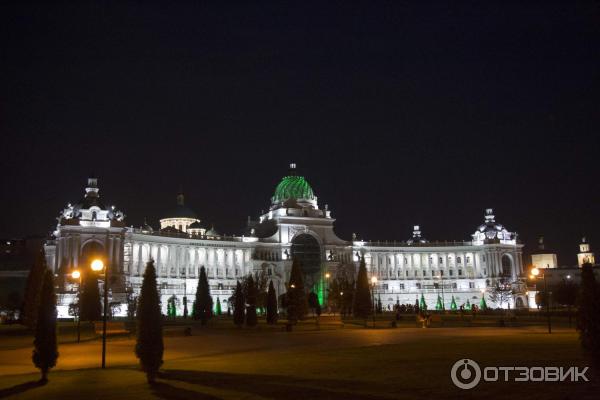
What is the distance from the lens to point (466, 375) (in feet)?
59.4

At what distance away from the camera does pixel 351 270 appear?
11756cm

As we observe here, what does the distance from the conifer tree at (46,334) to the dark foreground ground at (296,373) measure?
61cm

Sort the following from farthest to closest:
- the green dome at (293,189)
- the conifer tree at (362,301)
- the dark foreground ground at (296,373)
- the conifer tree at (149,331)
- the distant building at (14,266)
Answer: the green dome at (293,189)
the distant building at (14,266)
the conifer tree at (362,301)
the conifer tree at (149,331)
the dark foreground ground at (296,373)

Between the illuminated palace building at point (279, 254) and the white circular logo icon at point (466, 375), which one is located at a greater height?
the illuminated palace building at point (279, 254)

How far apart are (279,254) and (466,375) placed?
97430mm

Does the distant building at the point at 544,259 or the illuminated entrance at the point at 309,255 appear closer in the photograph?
the illuminated entrance at the point at 309,255

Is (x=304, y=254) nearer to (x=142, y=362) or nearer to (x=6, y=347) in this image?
(x=6, y=347)

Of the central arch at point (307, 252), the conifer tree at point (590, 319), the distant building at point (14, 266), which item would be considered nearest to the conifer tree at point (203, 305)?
the distant building at point (14, 266)

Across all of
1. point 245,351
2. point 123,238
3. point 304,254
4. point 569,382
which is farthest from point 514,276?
point 569,382

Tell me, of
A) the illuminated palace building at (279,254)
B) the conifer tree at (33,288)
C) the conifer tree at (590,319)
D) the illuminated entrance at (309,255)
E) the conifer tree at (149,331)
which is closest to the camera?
the conifer tree at (590,319)

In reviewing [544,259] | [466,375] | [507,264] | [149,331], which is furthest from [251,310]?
[544,259]

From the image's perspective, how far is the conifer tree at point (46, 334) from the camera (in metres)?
21.7

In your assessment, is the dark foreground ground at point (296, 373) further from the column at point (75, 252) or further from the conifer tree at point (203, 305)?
the column at point (75, 252)

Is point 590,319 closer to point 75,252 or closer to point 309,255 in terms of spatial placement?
point 75,252
